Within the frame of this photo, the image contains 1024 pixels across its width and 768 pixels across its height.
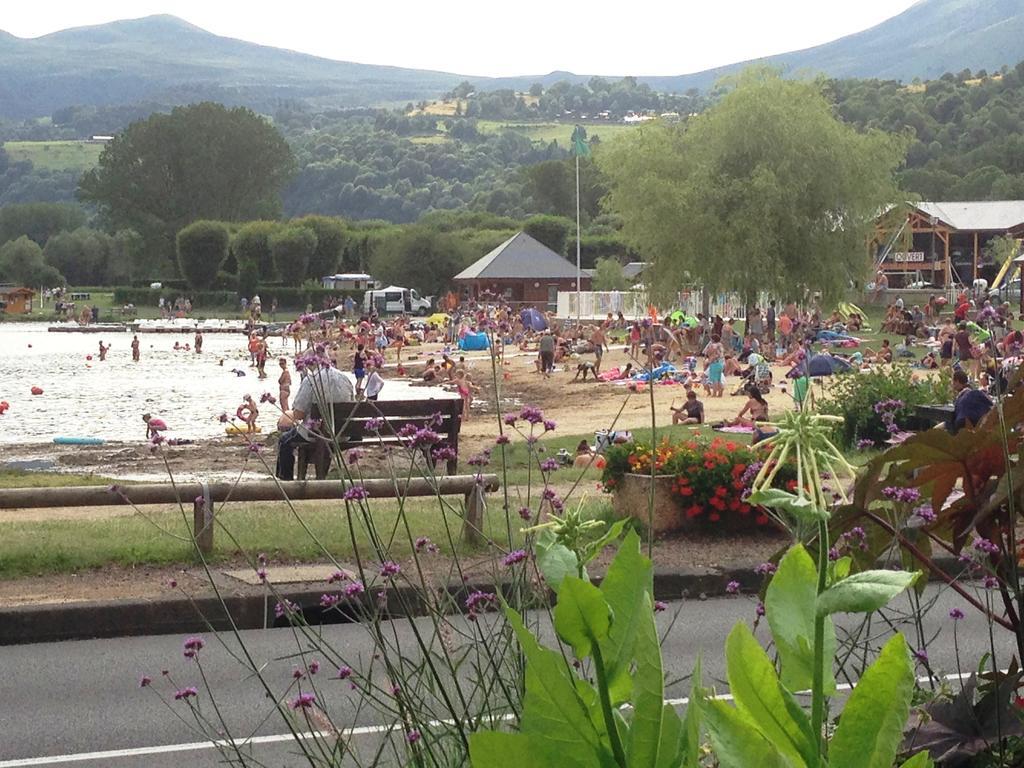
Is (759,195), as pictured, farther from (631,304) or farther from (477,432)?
(477,432)

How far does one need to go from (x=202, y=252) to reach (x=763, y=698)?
11062cm

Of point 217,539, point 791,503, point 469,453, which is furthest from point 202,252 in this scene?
point 791,503

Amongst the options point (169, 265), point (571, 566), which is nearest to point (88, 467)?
point (571, 566)

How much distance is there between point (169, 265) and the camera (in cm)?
12756

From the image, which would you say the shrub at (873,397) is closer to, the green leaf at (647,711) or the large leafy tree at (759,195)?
the green leaf at (647,711)

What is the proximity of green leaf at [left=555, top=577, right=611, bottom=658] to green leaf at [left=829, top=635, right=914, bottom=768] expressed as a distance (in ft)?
0.67

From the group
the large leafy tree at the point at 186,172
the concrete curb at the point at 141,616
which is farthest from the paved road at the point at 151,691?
the large leafy tree at the point at 186,172

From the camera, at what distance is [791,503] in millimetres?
1217

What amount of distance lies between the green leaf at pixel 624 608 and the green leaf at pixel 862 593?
14 cm

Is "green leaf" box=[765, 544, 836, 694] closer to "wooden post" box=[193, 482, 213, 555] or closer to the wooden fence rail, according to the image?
the wooden fence rail

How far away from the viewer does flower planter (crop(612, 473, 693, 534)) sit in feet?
34.3

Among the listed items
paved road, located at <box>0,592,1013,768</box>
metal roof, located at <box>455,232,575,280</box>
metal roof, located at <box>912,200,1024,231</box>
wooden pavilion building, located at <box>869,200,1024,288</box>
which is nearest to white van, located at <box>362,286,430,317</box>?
metal roof, located at <box>455,232,575,280</box>

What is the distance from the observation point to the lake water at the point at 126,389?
30.2m

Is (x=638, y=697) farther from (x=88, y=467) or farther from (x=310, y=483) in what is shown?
(x=88, y=467)
